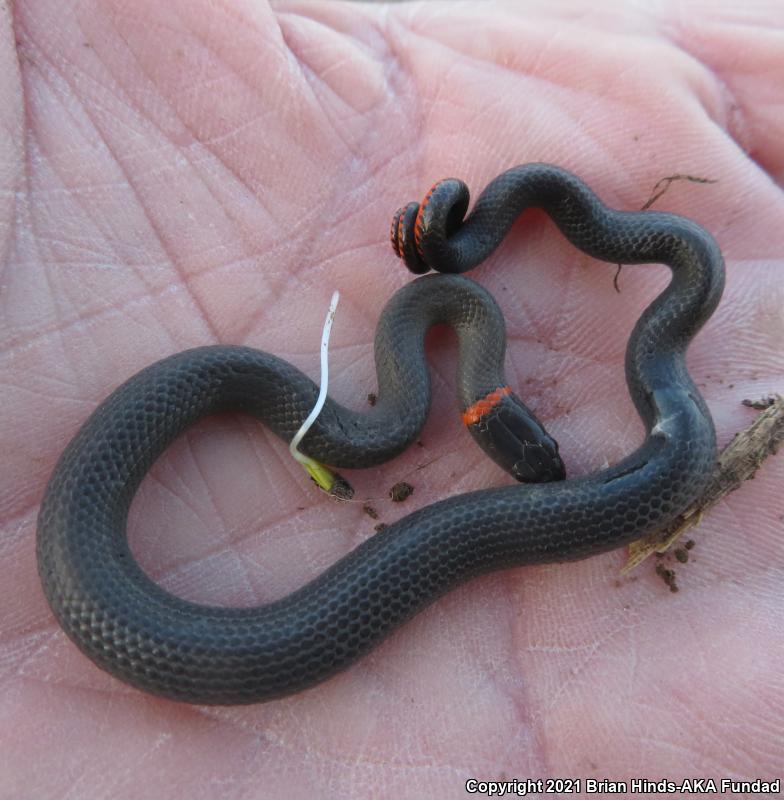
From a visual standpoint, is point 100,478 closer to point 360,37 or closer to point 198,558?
point 198,558

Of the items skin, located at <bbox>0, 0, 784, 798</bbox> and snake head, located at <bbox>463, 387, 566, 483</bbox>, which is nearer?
skin, located at <bbox>0, 0, 784, 798</bbox>

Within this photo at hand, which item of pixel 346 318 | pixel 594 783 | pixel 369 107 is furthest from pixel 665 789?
pixel 369 107

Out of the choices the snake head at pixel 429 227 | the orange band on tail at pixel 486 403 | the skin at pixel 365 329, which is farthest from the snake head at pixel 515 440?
the snake head at pixel 429 227

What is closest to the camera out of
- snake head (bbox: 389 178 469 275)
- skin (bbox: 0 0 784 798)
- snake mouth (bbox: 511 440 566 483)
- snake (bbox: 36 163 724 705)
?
snake (bbox: 36 163 724 705)

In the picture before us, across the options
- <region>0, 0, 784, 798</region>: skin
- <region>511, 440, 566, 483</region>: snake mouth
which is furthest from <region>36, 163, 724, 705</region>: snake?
<region>0, 0, 784, 798</region>: skin

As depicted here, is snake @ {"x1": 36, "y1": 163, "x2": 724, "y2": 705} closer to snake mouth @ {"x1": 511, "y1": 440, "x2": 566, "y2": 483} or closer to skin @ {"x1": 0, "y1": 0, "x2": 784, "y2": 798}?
snake mouth @ {"x1": 511, "y1": 440, "x2": 566, "y2": 483}

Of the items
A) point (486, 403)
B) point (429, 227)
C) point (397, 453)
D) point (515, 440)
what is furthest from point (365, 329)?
point (515, 440)

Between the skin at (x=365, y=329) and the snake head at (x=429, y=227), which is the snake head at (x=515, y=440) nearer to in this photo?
the skin at (x=365, y=329)
